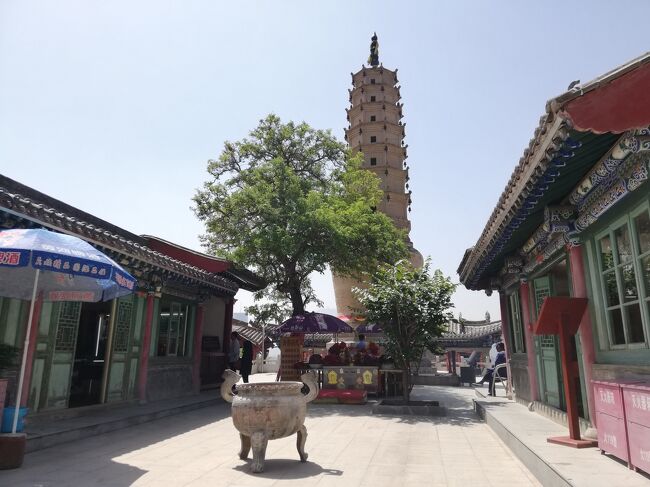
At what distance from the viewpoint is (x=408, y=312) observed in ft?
31.4

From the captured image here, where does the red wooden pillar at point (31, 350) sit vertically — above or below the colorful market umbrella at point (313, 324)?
below

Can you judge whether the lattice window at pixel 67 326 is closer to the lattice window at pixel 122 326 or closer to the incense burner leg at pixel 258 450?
the lattice window at pixel 122 326

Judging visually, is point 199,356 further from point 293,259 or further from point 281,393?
point 281,393

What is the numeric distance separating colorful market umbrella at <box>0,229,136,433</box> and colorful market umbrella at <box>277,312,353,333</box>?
23.7 ft

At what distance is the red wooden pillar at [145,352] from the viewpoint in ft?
29.9

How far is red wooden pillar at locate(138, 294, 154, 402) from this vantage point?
9.10m

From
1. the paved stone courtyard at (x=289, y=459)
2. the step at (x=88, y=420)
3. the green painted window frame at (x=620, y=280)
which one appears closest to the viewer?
the green painted window frame at (x=620, y=280)

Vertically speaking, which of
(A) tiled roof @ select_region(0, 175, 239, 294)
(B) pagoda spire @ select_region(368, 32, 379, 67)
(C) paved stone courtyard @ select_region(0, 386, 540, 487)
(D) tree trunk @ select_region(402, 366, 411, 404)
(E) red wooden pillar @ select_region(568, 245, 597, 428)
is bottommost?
(C) paved stone courtyard @ select_region(0, 386, 540, 487)

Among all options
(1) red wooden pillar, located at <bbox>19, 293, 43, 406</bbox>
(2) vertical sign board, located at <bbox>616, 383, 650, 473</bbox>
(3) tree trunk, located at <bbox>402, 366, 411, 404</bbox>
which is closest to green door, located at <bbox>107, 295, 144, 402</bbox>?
(1) red wooden pillar, located at <bbox>19, 293, 43, 406</bbox>

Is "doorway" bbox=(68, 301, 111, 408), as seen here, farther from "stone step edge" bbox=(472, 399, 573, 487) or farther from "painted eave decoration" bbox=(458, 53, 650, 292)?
"painted eave decoration" bbox=(458, 53, 650, 292)

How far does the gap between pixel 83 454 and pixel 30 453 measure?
0.57m

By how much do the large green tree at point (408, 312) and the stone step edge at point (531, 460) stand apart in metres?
2.52

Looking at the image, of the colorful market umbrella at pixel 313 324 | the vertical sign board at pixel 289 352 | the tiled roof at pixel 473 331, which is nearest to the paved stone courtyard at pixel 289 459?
the colorful market umbrella at pixel 313 324

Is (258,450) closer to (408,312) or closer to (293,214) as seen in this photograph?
(408,312)
